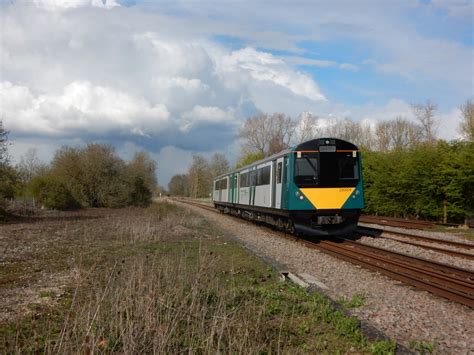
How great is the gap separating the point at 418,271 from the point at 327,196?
19.0 ft

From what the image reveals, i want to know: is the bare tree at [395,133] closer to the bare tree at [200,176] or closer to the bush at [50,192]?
the bush at [50,192]

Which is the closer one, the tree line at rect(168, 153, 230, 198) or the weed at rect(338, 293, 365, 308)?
the weed at rect(338, 293, 365, 308)

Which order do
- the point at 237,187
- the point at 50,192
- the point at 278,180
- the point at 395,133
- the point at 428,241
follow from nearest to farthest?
the point at 428,241 → the point at 278,180 → the point at 237,187 → the point at 50,192 → the point at 395,133

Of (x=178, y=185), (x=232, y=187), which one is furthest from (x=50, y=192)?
(x=178, y=185)

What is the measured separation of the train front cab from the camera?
1551 cm

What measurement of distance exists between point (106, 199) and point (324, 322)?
38.1 m

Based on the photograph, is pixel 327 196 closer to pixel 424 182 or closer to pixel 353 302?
pixel 353 302

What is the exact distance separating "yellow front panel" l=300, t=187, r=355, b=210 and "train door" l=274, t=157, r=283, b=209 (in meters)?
1.51

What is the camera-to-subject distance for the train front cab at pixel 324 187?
15508 millimetres

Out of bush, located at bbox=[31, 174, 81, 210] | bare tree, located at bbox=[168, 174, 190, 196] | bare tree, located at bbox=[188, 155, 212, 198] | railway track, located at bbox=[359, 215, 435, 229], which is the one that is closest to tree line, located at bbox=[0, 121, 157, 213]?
bush, located at bbox=[31, 174, 81, 210]

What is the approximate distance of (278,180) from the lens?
679 inches

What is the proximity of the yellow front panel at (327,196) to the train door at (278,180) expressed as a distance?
59.6 inches

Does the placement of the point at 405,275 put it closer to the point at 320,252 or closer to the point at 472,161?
the point at 320,252

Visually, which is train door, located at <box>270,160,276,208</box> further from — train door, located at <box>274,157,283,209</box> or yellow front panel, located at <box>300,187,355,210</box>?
yellow front panel, located at <box>300,187,355,210</box>
